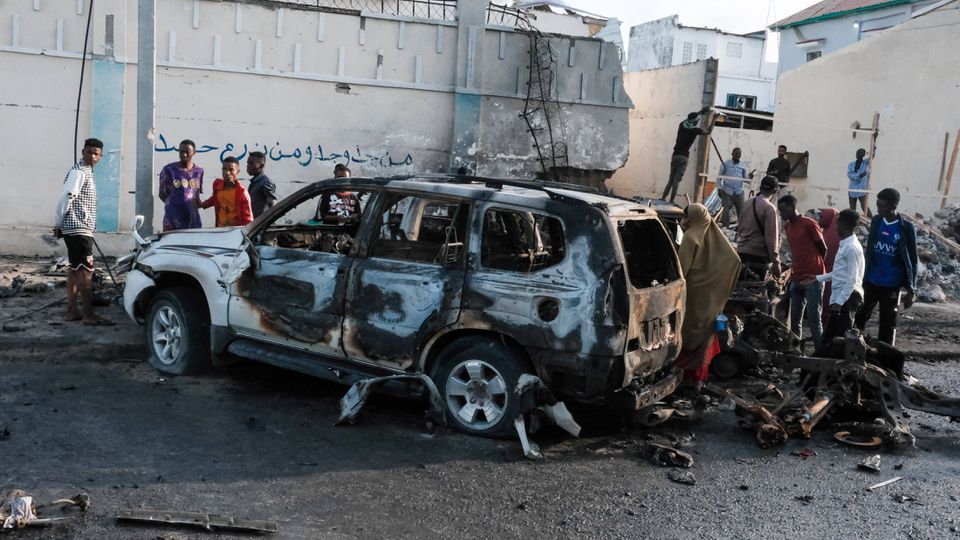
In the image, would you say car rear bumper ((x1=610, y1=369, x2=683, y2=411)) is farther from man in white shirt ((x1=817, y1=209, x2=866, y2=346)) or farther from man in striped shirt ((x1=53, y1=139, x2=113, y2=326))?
man in striped shirt ((x1=53, y1=139, x2=113, y2=326))

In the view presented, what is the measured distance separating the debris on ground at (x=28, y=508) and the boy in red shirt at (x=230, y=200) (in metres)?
4.73

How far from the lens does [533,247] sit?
20.6 feet

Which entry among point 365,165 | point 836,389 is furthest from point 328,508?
point 365,165

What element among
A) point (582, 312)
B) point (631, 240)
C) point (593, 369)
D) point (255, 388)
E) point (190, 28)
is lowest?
point (255, 388)

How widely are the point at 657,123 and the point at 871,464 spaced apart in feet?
50.5

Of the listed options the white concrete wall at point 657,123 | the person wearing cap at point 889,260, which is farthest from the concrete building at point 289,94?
the person wearing cap at point 889,260

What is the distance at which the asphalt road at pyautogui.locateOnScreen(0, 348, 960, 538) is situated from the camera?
4.58 m

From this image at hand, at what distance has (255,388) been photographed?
6.83 m

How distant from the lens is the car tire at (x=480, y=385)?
18.4 feet

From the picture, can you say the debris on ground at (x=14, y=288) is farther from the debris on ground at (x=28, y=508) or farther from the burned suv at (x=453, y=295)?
the debris on ground at (x=28, y=508)

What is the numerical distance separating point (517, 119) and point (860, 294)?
7.80 m

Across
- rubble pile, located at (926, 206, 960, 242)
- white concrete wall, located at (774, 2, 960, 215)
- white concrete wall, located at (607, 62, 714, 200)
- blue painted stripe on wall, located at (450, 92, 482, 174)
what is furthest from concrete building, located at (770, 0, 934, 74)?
blue painted stripe on wall, located at (450, 92, 482, 174)

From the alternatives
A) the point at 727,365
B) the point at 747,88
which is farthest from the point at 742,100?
the point at 727,365

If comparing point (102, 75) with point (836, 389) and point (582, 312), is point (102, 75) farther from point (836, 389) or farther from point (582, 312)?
point (836, 389)
